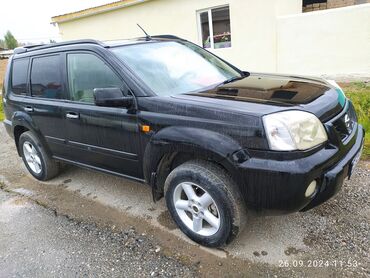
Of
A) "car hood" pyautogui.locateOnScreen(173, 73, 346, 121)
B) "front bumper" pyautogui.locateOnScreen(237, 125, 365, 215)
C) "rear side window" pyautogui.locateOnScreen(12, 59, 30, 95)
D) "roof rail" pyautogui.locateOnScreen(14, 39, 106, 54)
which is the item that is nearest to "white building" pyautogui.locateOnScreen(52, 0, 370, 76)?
"car hood" pyautogui.locateOnScreen(173, 73, 346, 121)

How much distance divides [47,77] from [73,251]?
1.99 metres

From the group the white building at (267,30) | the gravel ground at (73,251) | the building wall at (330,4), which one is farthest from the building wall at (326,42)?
the gravel ground at (73,251)

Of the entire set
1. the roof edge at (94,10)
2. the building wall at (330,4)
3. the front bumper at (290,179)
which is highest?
the roof edge at (94,10)

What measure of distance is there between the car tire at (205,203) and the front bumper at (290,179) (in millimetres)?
140

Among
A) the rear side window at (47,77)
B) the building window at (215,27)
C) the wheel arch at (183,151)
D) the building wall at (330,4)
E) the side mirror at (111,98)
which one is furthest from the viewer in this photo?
the building wall at (330,4)

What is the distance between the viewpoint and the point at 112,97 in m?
2.73

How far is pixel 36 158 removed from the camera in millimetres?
4293

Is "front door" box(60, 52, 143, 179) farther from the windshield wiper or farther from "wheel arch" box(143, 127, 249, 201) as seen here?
the windshield wiper

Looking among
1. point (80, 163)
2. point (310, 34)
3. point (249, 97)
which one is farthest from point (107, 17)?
point (249, 97)

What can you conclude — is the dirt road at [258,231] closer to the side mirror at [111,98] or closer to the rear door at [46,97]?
the rear door at [46,97]

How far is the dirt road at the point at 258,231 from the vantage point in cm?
243

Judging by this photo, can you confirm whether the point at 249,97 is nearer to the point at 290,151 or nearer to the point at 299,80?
the point at 290,151

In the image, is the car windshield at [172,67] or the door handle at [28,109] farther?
the door handle at [28,109]

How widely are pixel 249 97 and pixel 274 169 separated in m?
0.68
